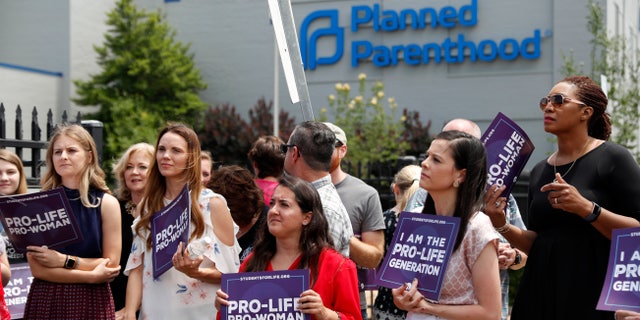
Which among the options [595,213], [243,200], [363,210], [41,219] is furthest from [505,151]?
[41,219]

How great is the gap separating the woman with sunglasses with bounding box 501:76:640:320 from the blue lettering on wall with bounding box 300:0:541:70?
21403mm

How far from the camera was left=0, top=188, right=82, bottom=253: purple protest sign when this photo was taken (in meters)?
4.70

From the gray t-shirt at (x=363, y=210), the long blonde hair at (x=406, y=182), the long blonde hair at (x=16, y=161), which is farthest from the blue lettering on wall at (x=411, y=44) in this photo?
the long blonde hair at (x=16, y=161)

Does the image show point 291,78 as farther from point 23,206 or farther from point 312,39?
point 312,39

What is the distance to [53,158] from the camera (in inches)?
199

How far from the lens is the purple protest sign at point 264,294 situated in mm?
3936

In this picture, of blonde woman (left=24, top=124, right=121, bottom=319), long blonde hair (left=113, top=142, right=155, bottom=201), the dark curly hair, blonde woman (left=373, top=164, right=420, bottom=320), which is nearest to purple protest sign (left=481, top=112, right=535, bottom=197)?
the dark curly hair

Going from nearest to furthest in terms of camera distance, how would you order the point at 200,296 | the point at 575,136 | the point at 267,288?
the point at 267,288, the point at 575,136, the point at 200,296

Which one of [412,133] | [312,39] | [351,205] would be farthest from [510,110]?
[351,205]

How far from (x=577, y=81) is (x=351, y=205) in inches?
64.5

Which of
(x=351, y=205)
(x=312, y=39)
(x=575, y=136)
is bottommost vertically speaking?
(x=351, y=205)

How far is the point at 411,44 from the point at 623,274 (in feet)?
75.7

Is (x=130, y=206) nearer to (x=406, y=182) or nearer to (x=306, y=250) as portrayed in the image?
(x=406, y=182)

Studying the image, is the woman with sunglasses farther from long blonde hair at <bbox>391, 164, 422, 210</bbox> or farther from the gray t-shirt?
long blonde hair at <bbox>391, 164, 422, 210</bbox>
